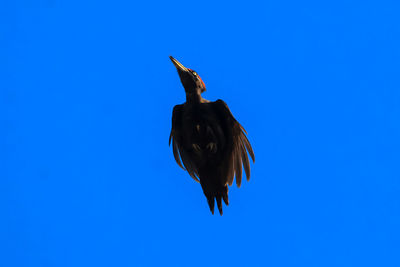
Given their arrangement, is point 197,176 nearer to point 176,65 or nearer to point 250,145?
point 250,145

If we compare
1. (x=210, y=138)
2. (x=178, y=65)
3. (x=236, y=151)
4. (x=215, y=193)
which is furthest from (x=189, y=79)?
(x=215, y=193)

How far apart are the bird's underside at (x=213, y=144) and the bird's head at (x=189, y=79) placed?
326mm

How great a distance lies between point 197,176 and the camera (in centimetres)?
1118

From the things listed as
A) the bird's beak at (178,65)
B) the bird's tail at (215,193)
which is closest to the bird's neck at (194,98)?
the bird's beak at (178,65)

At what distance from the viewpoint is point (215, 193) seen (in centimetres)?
1073

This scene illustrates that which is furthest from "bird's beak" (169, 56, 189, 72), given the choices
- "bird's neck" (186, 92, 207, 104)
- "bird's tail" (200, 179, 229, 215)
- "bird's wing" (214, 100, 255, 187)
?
"bird's tail" (200, 179, 229, 215)

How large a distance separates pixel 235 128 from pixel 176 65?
67.3 inches

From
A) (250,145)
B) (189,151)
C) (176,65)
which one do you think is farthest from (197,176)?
(176,65)

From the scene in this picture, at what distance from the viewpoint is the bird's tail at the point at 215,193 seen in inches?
420

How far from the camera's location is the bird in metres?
10.4

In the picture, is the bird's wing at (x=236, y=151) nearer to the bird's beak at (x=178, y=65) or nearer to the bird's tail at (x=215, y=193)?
the bird's tail at (x=215, y=193)

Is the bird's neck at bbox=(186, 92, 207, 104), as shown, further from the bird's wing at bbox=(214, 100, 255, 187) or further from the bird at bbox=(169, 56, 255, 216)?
the bird's wing at bbox=(214, 100, 255, 187)

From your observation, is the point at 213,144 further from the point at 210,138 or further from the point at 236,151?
the point at 236,151

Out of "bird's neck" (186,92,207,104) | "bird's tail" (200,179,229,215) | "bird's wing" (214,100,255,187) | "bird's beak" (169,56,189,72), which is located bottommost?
"bird's tail" (200,179,229,215)
